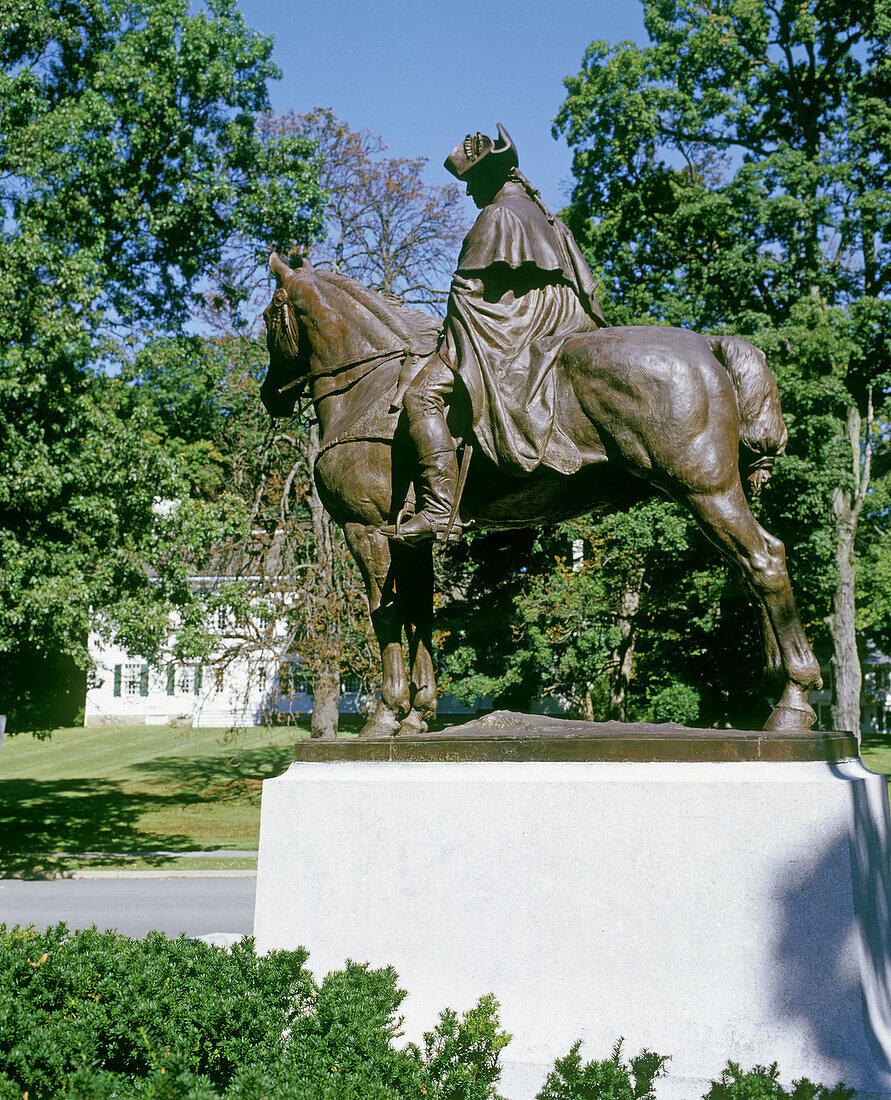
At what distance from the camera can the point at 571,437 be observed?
534 cm

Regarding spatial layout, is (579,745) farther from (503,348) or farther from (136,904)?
(136,904)

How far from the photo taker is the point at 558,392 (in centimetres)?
536

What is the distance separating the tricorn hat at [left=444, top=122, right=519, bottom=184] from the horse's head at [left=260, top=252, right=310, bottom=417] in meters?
1.28

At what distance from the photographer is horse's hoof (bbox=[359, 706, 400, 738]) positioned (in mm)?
5706

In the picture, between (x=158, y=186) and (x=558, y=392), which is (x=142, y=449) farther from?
(x=558, y=392)

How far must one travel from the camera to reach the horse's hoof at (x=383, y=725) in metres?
5.71

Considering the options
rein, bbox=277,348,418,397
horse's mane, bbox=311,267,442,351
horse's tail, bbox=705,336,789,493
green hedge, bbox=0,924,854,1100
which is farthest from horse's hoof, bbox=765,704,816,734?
horse's mane, bbox=311,267,442,351

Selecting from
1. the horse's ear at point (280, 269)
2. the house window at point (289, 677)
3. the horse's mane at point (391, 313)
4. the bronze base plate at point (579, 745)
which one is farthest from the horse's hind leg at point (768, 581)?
the house window at point (289, 677)

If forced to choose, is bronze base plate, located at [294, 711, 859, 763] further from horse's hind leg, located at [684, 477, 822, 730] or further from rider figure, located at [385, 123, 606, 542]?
rider figure, located at [385, 123, 606, 542]

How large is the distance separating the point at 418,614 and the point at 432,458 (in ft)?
3.80

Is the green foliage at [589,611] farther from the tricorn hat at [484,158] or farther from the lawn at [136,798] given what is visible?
the tricorn hat at [484,158]

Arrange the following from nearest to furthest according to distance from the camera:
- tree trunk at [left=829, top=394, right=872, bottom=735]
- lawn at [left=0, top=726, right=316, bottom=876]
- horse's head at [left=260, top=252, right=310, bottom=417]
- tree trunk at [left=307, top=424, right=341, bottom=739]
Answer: horse's head at [left=260, top=252, right=310, bottom=417] → lawn at [left=0, top=726, right=316, bottom=876] → tree trunk at [left=307, top=424, right=341, bottom=739] → tree trunk at [left=829, top=394, right=872, bottom=735]

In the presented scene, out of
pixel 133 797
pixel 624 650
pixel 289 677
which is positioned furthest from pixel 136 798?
pixel 624 650

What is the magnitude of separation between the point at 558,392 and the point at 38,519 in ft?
33.8
